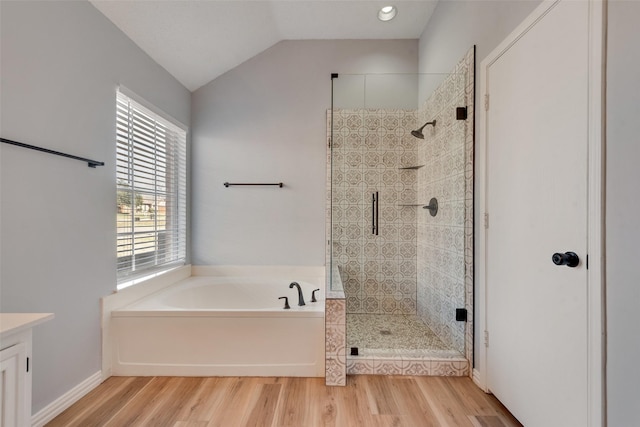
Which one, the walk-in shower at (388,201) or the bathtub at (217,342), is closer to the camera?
the bathtub at (217,342)

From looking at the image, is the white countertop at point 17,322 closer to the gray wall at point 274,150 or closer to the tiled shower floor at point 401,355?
the tiled shower floor at point 401,355

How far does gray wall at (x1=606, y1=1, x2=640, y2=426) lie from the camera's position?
928 mm

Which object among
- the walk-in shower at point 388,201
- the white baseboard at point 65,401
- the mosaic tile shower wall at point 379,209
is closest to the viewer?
the white baseboard at point 65,401

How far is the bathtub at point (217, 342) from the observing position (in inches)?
75.7

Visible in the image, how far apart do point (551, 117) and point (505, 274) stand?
0.82 metres

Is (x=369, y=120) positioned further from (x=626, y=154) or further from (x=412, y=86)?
(x=626, y=154)

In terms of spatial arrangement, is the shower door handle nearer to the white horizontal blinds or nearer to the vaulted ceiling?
the vaulted ceiling

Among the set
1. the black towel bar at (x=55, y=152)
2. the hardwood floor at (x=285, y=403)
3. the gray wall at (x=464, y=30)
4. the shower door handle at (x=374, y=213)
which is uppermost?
the gray wall at (x=464, y=30)

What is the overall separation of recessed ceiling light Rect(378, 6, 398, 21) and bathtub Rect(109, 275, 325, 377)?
257cm

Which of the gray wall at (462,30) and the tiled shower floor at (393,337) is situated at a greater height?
the gray wall at (462,30)

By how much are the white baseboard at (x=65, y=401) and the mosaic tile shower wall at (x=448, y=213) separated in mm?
2376

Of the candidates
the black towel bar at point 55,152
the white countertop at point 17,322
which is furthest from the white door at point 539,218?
the black towel bar at point 55,152

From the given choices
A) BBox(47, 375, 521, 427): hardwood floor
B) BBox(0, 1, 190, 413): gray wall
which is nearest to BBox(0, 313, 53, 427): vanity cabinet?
BBox(0, 1, 190, 413): gray wall

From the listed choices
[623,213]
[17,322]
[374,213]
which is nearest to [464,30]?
[374,213]
